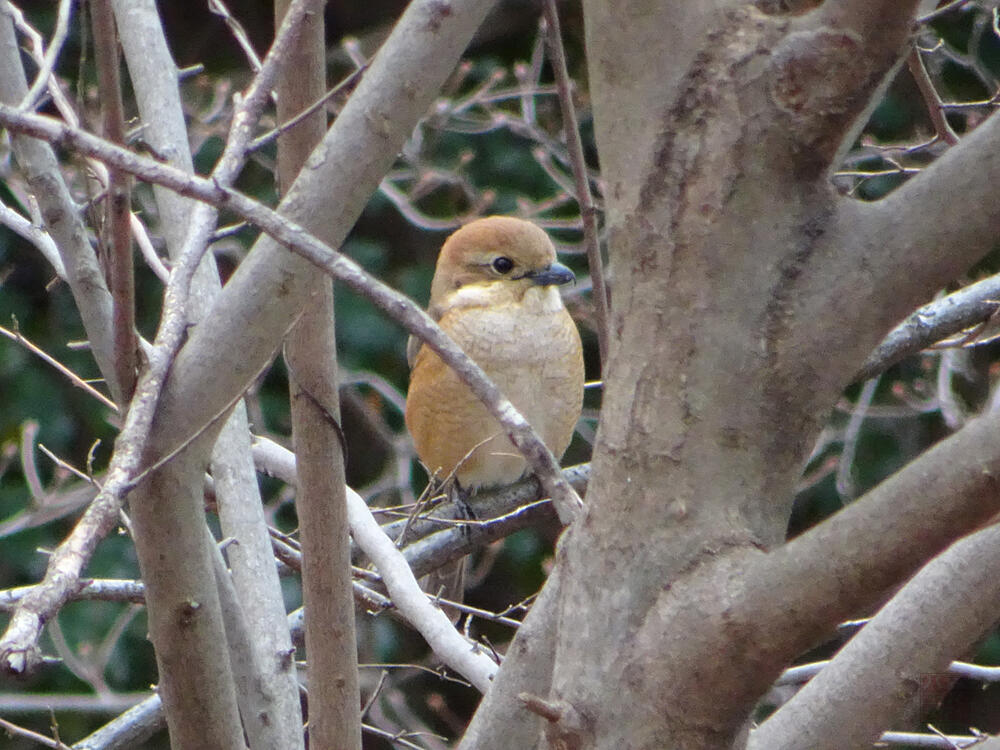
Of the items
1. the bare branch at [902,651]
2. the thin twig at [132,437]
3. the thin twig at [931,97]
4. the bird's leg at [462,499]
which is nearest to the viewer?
the thin twig at [132,437]

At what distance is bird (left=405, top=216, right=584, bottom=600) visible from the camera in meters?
3.62

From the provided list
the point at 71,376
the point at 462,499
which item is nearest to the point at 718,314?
the point at 71,376

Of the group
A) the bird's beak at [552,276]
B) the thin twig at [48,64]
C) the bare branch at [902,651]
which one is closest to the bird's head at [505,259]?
the bird's beak at [552,276]

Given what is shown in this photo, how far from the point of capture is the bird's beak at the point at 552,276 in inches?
143

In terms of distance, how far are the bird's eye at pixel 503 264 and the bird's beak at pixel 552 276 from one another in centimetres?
5


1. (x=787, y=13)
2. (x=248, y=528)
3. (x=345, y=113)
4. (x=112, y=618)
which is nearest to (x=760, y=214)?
(x=787, y=13)

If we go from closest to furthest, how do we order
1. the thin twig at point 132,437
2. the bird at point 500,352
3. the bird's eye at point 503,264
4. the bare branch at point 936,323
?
1. the thin twig at point 132,437
2. the bare branch at point 936,323
3. the bird at point 500,352
4. the bird's eye at point 503,264

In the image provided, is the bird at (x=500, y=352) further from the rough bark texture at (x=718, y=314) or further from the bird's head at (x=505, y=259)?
the rough bark texture at (x=718, y=314)

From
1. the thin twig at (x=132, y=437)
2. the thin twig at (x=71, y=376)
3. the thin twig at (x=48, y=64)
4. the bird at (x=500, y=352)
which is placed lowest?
the bird at (x=500, y=352)

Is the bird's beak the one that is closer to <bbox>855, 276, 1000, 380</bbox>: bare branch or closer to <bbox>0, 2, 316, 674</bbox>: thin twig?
<bbox>855, 276, 1000, 380</bbox>: bare branch

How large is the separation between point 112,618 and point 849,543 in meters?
3.81

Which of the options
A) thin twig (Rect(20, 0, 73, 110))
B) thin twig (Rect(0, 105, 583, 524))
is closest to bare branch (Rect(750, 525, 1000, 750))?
thin twig (Rect(0, 105, 583, 524))

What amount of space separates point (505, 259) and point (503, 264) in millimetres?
16

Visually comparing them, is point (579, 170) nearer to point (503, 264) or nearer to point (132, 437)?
point (132, 437)
